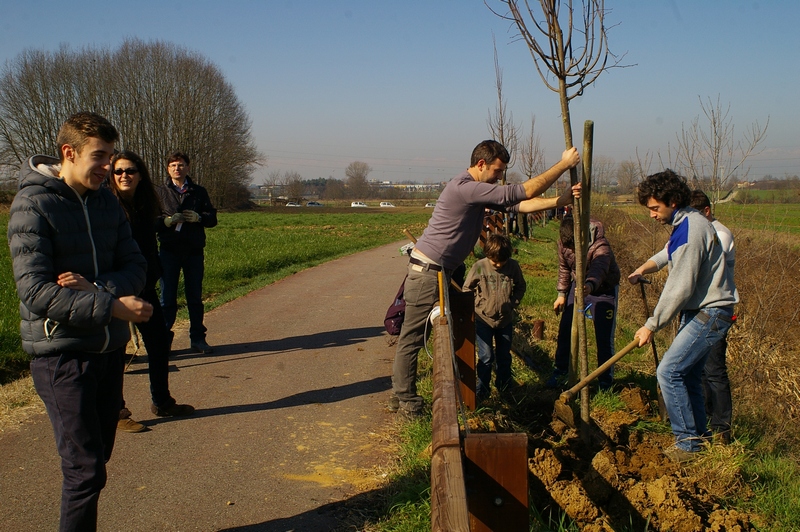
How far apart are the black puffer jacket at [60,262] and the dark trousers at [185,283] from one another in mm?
3719

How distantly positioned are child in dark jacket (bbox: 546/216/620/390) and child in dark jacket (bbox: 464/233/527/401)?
0.58 m

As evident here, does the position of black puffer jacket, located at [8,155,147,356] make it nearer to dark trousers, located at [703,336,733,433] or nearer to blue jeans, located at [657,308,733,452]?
blue jeans, located at [657,308,733,452]

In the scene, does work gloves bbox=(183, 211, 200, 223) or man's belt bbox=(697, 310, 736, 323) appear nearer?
man's belt bbox=(697, 310, 736, 323)

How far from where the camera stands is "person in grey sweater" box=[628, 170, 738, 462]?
421 centimetres

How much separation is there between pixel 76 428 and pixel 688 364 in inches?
143

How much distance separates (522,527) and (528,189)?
212cm

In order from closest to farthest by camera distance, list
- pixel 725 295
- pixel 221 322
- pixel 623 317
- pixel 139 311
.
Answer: pixel 139 311, pixel 725 295, pixel 221 322, pixel 623 317

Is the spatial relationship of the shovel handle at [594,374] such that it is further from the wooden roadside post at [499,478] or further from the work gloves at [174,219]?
the work gloves at [174,219]

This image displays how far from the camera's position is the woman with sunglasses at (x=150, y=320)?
16.4ft

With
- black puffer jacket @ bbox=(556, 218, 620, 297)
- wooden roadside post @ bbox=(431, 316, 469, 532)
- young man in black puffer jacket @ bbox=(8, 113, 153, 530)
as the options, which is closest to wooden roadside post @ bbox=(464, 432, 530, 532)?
wooden roadside post @ bbox=(431, 316, 469, 532)

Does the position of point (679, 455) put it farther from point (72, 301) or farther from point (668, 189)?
point (72, 301)

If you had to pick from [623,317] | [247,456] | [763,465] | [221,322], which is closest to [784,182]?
[623,317]

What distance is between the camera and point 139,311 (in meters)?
2.90

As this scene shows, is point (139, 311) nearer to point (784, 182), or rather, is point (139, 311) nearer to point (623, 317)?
point (623, 317)
